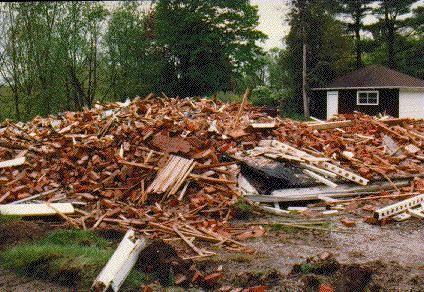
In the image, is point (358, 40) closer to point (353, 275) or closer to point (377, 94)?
point (377, 94)

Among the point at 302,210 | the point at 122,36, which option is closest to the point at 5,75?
the point at 122,36

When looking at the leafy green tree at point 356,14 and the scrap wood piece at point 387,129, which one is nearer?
the scrap wood piece at point 387,129

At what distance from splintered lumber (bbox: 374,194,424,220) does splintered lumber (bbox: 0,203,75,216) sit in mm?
4795

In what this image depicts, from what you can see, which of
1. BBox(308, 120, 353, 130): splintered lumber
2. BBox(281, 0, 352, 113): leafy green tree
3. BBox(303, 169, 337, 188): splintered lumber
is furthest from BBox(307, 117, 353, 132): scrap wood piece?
BBox(281, 0, 352, 113): leafy green tree

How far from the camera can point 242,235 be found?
5965 mm

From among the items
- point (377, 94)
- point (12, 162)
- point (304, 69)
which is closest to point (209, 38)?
point (304, 69)

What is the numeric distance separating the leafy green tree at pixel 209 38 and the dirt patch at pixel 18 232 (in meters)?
27.1

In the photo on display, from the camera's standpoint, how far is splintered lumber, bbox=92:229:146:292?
13.4 feet

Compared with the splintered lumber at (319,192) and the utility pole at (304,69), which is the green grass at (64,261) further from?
the utility pole at (304,69)

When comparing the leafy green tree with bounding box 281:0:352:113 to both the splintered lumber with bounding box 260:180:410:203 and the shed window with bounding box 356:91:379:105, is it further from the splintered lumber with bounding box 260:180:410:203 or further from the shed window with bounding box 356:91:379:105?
the splintered lumber with bounding box 260:180:410:203

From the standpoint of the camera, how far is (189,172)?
748cm

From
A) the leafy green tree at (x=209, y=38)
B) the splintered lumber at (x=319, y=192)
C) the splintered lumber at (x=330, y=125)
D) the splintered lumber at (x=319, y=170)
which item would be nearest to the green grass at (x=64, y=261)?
the splintered lumber at (x=319, y=192)

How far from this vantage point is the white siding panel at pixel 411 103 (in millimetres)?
29487

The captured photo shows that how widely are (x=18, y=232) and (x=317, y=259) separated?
387 cm
